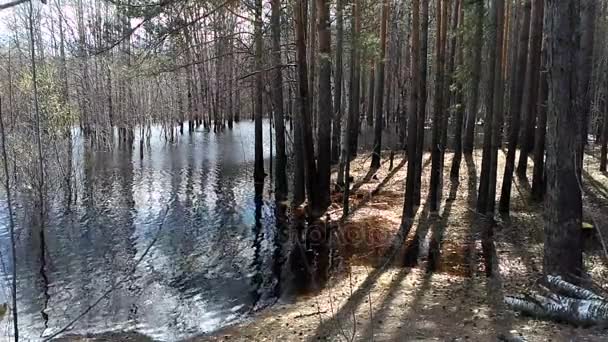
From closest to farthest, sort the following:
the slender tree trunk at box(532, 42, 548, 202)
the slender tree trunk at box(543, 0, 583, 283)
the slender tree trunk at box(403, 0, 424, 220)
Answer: the slender tree trunk at box(543, 0, 583, 283) → the slender tree trunk at box(403, 0, 424, 220) → the slender tree trunk at box(532, 42, 548, 202)

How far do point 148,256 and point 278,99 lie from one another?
655 centimetres

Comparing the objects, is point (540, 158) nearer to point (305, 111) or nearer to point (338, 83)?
point (305, 111)

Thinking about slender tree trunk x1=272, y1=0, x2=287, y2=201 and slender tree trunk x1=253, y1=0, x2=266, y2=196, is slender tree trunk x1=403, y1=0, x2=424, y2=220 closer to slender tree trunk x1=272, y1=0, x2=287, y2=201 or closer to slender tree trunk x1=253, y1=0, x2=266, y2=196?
slender tree trunk x1=272, y1=0, x2=287, y2=201

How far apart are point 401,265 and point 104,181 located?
13.2 metres

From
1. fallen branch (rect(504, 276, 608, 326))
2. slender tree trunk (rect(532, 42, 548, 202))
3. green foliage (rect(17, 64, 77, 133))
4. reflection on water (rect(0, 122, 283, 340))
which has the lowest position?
reflection on water (rect(0, 122, 283, 340))

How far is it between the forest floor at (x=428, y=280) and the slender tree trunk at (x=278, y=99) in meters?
3.18

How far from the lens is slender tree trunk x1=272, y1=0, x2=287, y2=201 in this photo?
14180 millimetres

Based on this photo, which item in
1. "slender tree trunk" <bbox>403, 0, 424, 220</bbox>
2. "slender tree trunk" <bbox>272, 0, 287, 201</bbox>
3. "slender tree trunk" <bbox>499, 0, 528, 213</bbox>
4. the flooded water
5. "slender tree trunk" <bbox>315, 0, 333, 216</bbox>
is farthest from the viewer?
"slender tree trunk" <bbox>272, 0, 287, 201</bbox>

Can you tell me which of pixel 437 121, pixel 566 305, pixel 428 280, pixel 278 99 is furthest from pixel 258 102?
pixel 566 305

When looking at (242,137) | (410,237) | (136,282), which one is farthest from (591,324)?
(242,137)

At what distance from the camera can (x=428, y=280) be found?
26.8 feet

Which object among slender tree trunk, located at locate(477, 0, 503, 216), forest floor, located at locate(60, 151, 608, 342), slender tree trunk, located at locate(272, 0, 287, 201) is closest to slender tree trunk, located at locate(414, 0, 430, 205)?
forest floor, located at locate(60, 151, 608, 342)

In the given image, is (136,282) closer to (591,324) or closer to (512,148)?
(591,324)

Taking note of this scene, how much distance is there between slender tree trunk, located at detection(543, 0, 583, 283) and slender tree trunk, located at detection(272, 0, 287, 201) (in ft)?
28.6
